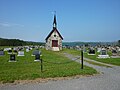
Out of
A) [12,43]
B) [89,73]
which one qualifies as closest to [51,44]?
[89,73]

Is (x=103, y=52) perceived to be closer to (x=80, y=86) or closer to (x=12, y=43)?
(x=80, y=86)

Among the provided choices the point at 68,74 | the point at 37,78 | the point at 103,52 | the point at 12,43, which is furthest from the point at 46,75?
the point at 12,43

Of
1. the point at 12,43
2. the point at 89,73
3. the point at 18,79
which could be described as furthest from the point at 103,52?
the point at 12,43

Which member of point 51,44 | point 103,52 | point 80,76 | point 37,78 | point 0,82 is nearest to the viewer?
point 0,82

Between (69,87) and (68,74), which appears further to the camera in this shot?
(68,74)

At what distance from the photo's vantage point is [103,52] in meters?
26.6

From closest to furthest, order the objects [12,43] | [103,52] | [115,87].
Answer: [115,87], [103,52], [12,43]

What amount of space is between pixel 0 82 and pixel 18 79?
108cm

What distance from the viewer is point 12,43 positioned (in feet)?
298

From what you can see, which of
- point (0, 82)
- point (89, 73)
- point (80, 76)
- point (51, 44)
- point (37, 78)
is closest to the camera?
point (0, 82)

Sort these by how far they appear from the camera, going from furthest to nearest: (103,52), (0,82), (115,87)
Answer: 1. (103,52)
2. (0,82)
3. (115,87)

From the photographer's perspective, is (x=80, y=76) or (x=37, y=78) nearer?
(x=37, y=78)

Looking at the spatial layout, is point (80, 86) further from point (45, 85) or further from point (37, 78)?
point (37, 78)

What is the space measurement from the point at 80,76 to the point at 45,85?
11.1 ft
